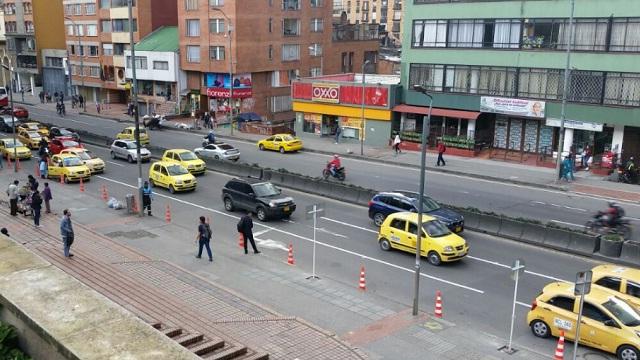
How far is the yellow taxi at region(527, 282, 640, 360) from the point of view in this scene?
14.8 m

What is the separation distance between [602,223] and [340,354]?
15342mm

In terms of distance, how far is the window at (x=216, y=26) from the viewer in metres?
62.9

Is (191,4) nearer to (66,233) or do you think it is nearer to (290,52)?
(290,52)

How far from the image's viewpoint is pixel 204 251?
22844mm

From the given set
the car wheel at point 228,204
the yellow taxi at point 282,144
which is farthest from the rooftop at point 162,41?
the car wheel at point 228,204

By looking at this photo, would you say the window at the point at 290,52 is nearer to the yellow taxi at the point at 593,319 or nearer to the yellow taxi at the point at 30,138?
the yellow taxi at the point at 30,138

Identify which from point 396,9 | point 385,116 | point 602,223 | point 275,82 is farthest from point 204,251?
point 396,9

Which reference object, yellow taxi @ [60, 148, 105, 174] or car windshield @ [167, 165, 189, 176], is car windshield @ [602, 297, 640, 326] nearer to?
car windshield @ [167, 165, 189, 176]

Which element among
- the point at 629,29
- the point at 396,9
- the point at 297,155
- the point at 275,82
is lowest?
the point at 297,155

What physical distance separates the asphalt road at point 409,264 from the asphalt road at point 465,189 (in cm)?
522

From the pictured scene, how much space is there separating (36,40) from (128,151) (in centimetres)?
6448

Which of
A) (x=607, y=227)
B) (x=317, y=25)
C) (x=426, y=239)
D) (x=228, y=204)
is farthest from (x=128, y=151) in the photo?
(x=317, y=25)

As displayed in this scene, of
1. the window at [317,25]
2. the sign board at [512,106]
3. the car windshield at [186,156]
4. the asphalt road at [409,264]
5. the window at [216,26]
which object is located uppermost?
the window at [317,25]

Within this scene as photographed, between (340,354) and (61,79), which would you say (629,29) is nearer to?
(340,354)
